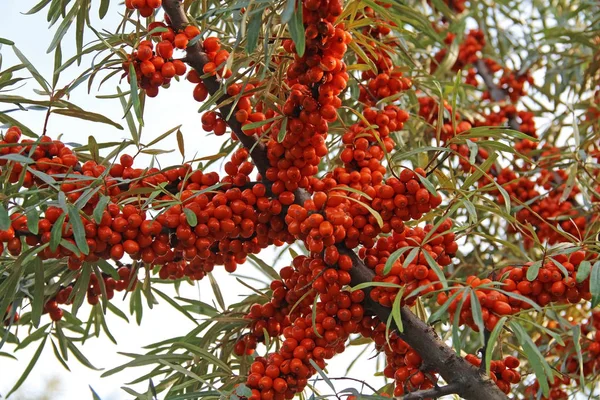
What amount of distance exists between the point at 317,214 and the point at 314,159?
0.10 meters

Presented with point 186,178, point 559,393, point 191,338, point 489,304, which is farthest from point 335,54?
point 559,393

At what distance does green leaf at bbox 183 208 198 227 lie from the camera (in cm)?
99

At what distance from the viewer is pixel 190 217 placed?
39.2 inches

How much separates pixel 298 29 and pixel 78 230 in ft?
1.15

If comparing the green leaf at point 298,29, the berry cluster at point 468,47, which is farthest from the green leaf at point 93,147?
the berry cluster at point 468,47

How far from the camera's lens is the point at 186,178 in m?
1.05

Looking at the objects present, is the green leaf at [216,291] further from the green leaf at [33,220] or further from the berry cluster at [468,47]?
the berry cluster at [468,47]

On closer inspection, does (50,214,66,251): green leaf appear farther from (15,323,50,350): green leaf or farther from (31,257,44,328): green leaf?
(15,323,50,350): green leaf

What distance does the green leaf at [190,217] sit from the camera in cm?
99

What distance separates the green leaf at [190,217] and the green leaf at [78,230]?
0.43 feet

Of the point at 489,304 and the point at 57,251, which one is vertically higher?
the point at 57,251

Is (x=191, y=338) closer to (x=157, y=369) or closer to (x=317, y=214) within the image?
(x=157, y=369)

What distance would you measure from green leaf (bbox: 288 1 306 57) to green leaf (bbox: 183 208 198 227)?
27 centimetres

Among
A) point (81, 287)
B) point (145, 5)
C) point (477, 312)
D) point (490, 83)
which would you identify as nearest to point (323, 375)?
point (477, 312)
